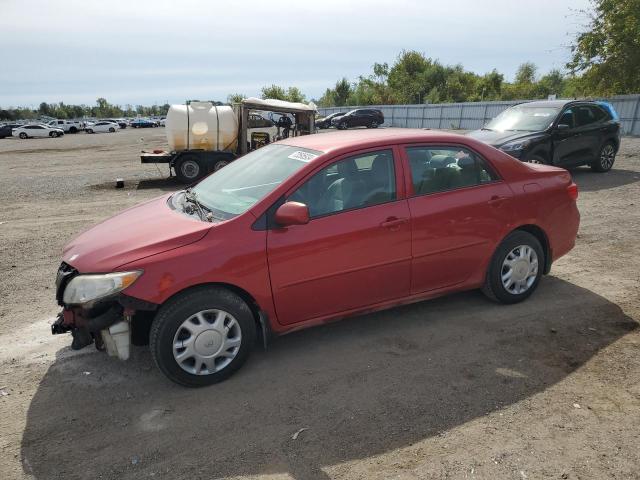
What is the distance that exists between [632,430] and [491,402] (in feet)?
2.62

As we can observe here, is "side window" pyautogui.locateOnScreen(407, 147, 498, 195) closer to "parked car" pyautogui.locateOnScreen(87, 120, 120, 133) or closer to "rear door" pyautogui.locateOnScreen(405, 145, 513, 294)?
"rear door" pyautogui.locateOnScreen(405, 145, 513, 294)

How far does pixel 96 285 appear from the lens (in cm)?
327


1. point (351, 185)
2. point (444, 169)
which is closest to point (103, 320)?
point (351, 185)

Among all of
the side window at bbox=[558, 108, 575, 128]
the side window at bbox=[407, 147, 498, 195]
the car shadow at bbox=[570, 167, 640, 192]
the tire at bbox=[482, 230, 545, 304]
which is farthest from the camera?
the side window at bbox=[558, 108, 575, 128]

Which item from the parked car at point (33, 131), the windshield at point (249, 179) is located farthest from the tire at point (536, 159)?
the parked car at point (33, 131)

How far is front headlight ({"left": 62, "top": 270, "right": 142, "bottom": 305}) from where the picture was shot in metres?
3.22

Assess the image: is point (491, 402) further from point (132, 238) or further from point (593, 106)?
point (593, 106)

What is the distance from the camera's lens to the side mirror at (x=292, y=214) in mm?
3406

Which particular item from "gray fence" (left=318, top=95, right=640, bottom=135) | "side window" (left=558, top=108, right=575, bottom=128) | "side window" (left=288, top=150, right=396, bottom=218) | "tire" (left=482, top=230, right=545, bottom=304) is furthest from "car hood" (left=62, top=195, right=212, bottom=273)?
"gray fence" (left=318, top=95, right=640, bottom=135)

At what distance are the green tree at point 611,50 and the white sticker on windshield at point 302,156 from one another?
32383 mm

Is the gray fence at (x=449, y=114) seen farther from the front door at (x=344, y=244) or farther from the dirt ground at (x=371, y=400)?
the front door at (x=344, y=244)

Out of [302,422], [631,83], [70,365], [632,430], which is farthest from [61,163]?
[631,83]

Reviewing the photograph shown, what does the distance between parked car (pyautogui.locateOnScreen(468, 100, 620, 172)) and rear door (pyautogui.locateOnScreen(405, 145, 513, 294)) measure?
20.4ft

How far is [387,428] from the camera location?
301cm
